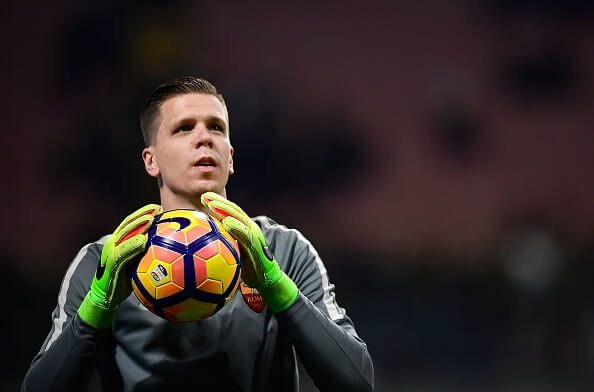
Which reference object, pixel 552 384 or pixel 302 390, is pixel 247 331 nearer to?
pixel 302 390

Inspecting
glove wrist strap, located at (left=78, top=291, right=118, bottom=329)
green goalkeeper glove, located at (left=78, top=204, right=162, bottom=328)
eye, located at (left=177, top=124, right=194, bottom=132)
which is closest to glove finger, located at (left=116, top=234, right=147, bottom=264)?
green goalkeeper glove, located at (left=78, top=204, right=162, bottom=328)

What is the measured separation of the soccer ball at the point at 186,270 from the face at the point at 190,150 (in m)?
0.36

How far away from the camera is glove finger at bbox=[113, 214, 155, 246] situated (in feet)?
7.33

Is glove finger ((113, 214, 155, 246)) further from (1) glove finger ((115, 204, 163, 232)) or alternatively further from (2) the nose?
(2) the nose

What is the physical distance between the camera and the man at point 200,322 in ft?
7.58

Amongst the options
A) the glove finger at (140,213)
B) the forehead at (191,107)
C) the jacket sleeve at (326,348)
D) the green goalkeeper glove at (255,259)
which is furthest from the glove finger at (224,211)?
the forehead at (191,107)

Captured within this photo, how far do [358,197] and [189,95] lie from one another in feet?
20.2

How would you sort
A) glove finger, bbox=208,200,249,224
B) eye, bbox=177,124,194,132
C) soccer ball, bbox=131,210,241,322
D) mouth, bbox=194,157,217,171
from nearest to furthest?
soccer ball, bbox=131,210,241,322 → glove finger, bbox=208,200,249,224 → mouth, bbox=194,157,217,171 → eye, bbox=177,124,194,132

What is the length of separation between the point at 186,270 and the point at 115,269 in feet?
0.67

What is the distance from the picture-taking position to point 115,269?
2.24 metres

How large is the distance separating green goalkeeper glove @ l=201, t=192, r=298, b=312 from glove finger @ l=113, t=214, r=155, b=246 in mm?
183

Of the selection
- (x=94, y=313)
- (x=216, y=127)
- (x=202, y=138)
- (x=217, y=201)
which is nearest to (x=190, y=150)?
(x=202, y=138)

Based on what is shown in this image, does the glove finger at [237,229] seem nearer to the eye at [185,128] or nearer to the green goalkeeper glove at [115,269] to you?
the green goalkeeper glove at [115,269]

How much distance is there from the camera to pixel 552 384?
695cm
